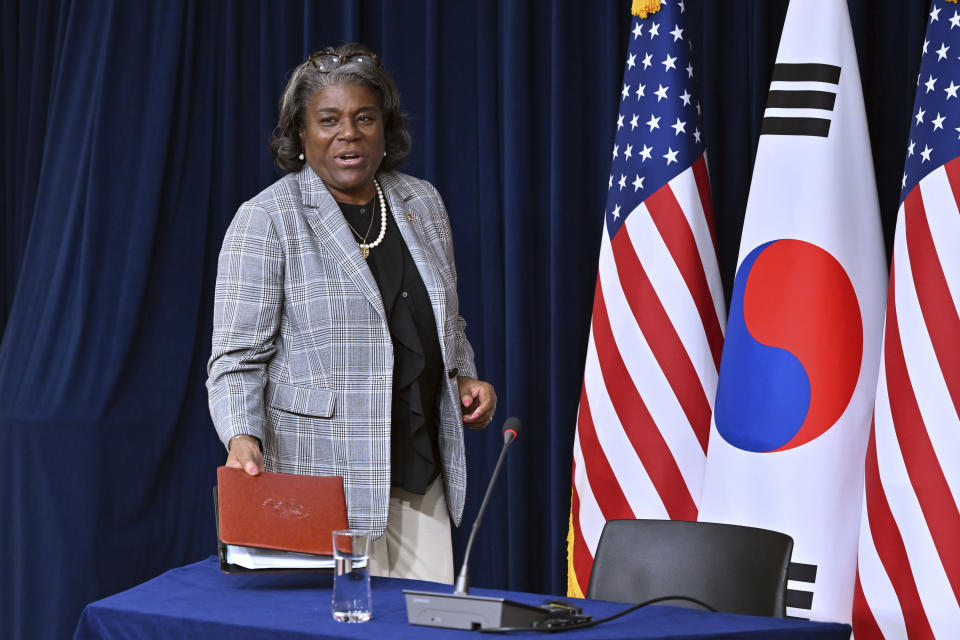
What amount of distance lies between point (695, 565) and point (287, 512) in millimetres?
758

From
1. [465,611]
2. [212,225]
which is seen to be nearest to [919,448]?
[465,611]

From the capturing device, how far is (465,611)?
1606 millimetres

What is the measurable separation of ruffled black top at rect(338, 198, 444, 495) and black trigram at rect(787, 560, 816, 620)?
103 cm

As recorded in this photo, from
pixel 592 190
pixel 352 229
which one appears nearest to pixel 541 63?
pixel 592 190

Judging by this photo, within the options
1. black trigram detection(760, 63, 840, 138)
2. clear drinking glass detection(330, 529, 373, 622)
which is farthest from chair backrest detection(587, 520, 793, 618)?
black trigram detection(760, 63, 840, 138)

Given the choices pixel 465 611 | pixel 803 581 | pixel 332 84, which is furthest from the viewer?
pixel 803 581

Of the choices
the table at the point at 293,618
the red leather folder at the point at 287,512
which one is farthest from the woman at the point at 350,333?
the table at the point at 293,618

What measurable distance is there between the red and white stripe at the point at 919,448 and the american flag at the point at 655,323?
537mm

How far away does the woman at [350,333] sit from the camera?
226 cm

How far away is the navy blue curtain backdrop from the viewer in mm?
3738

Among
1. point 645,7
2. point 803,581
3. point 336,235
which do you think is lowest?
point 803,581

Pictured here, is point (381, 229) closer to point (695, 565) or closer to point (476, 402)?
point (476, 402)

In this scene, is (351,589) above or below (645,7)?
below

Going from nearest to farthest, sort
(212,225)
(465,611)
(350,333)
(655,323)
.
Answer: (465,611) < (350,333) < (655,323) < (212,225)
